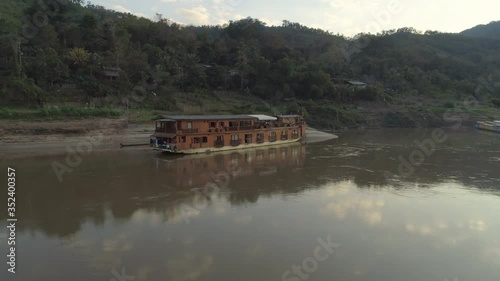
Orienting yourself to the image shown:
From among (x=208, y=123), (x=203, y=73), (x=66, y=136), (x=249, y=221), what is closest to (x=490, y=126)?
(x=203, y=73)

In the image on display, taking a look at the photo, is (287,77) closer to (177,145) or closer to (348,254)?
(177,145)

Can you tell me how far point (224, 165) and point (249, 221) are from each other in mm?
13226

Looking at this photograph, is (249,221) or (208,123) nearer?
(249,221)

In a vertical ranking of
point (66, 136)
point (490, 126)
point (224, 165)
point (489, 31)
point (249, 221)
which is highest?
Result: point (489, 31)

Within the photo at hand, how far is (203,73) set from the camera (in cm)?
5991

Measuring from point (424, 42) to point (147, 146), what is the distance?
137608mm

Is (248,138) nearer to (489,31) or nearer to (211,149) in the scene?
(211,149)

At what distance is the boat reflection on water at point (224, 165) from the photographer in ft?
79.4

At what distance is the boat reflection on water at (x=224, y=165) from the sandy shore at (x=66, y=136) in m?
6.68

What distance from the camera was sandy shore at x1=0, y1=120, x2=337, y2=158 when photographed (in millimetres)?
30739

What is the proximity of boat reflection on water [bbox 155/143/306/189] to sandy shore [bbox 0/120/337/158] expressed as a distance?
6.68 metres

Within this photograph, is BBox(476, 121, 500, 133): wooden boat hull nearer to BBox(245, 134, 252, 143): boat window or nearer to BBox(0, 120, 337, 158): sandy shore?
BBox(245, 134, 252, 143): boat window

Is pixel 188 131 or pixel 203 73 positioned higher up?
→ pixel 203 73

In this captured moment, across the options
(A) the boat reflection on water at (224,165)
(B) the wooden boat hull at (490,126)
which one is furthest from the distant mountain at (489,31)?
(A) the boat reflection on water at (224,165)
